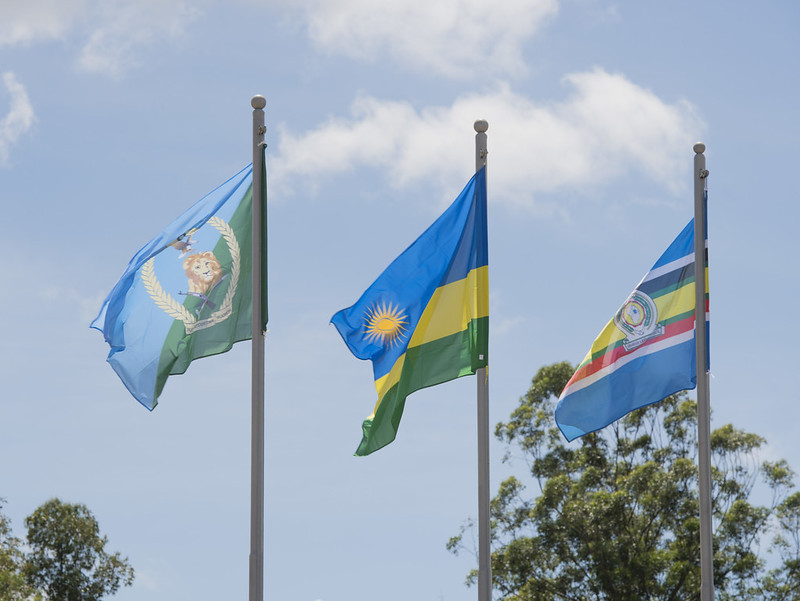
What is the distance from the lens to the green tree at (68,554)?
1799 inches

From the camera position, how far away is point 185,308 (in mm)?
13672

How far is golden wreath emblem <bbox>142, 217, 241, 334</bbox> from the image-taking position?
535 inches

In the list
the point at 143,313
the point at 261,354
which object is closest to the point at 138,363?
the point at 143,313

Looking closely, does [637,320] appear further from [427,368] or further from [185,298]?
[185,298]

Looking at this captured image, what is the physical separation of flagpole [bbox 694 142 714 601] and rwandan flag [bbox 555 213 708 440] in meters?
0.17

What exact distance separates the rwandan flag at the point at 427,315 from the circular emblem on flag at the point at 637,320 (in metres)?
2.11

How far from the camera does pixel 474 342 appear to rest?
1317cm

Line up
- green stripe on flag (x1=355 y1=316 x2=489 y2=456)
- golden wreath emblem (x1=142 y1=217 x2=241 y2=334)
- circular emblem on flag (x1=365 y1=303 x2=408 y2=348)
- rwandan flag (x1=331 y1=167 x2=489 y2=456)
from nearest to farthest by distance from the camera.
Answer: green stripe on flag (x1=355 y1=316 x2=489 y2=456) < rwandan flag (x1=331 y1=167 x2=489 y2=456) < circular emblem on flag (x1=365 y1=303 x2=408 y2=348) < golden wreath emblem (x1=142 y1=217 x2=241 y2=334)

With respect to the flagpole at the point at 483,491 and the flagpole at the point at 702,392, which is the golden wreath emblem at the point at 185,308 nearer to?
the flagpole at the point at 483,491

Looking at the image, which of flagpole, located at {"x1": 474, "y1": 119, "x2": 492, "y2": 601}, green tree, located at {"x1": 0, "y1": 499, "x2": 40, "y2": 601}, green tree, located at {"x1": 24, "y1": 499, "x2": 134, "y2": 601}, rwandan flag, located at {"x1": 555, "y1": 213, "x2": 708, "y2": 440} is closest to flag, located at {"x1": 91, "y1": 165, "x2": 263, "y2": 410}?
flagpole, located at {"x1": 474, "y1": 119, "x2": 492, "y2": 601}

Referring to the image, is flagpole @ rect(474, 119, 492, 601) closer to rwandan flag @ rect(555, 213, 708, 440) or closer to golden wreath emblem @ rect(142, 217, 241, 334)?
rwandan flag @ rect(555, 213, 708, 440)

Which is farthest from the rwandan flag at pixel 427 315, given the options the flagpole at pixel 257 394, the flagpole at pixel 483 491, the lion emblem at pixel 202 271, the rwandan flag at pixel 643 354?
the rwandan flag at pixel 643 354

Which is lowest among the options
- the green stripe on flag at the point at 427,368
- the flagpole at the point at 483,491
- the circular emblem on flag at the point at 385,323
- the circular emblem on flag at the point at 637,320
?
the flagpole at the point at 483,491

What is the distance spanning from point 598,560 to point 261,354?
22605 millimetres
